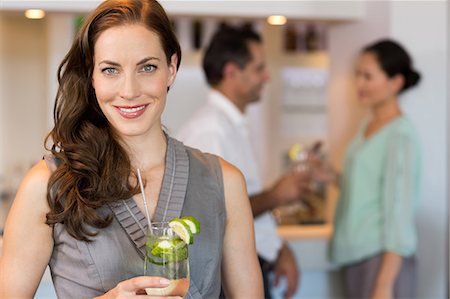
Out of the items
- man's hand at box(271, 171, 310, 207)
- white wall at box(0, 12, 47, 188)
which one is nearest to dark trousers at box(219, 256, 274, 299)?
man's hand at box(271, 171, 310, 207)

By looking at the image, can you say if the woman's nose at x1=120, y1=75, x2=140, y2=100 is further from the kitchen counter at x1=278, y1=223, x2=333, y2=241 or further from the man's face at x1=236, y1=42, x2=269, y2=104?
the kitchen counter at x1=278, y1=223, x2=333, y2=241

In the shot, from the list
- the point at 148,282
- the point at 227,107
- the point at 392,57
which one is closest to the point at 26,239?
the point at 148,282

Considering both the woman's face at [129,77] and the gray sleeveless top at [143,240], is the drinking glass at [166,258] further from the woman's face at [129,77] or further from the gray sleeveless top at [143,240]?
the woman's face at [129,77]

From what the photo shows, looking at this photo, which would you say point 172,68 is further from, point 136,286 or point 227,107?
point 227,107

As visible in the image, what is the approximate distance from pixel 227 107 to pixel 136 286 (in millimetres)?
1852

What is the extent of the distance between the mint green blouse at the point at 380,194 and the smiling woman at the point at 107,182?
1688 millimetres

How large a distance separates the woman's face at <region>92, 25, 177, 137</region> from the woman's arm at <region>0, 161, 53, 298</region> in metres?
0.22

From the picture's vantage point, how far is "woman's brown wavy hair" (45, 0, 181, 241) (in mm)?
1816

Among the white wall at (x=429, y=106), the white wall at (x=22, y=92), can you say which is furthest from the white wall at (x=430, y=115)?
the white wall at (x=22, y=92)

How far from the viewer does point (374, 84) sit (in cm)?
365

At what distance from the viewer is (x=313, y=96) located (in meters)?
6.44

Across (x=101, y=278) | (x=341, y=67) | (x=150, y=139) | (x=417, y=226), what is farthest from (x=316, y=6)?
(x=101, y=278)

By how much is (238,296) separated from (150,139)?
1.50 feet

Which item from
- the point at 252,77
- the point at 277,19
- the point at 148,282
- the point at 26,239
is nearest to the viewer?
the point at 148,282
